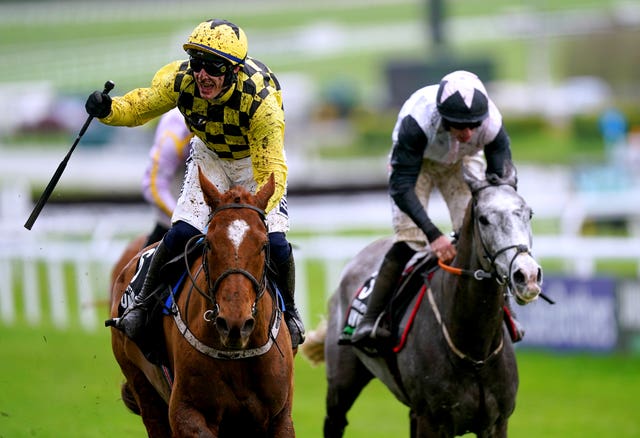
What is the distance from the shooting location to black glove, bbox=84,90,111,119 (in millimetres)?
5949

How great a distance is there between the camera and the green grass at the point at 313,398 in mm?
9617

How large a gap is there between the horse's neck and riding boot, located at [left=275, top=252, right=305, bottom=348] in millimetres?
855

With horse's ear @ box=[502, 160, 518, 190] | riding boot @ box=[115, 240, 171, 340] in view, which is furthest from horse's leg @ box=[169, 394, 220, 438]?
horse's ear @ box=[502, 160, 518, 190]

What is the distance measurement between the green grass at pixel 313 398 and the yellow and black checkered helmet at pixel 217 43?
349 cm

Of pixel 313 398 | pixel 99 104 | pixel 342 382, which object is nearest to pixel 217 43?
pixel 99 104

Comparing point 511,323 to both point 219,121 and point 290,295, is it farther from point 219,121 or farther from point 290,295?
point 219,121

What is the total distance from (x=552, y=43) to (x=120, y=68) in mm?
14700

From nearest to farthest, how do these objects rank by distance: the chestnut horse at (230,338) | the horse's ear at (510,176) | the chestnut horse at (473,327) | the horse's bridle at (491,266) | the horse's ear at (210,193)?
the chestnut horse at (230,338), the horse's ear at (210,193), the horse's bridle at (491,266), the chestnut horse at (473,327), the horse's ear at (510,176)

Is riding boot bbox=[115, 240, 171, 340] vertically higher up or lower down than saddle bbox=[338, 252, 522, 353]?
higher up

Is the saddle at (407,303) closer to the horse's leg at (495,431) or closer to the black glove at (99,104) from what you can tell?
the horse's leg at (495,431)

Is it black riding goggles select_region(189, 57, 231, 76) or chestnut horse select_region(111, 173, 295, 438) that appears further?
black riding goggles select_region(189, 57, 231, 76)

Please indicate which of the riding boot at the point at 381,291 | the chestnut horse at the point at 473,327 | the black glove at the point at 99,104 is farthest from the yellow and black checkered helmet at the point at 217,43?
the riding boot at the point at 381,291

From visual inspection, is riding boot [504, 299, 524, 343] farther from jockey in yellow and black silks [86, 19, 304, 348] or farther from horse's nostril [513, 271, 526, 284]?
jockey in yellow and black silks [86, 19, 304, 348]

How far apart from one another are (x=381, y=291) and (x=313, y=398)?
436cm
